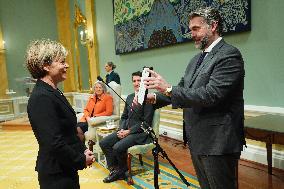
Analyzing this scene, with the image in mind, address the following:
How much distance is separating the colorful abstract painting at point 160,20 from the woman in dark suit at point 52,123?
104 inches

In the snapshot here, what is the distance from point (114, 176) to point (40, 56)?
7.18 ft

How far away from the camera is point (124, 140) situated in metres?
3.32

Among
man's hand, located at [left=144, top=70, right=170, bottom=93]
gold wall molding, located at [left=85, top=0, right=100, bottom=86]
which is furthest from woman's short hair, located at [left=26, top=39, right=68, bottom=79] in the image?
gold wall molding, located at [left=85, top=0, right=100, bottom=86]

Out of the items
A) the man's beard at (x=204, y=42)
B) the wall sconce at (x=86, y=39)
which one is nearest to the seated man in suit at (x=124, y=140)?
the man's beard at (x=204, y=42)

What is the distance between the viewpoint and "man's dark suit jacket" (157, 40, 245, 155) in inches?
59.7

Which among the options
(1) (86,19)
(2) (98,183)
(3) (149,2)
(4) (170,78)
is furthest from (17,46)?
(2) (98,183)

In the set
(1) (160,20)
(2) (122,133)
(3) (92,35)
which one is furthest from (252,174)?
(3) (92,35)

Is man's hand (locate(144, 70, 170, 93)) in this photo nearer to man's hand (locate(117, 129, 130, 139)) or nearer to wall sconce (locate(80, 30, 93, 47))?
man's hand (locate(117, 129, 130, 139))

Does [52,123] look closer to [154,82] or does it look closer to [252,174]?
[154,82]

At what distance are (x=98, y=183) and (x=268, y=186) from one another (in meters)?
1.88

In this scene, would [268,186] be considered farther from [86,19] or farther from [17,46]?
[17,46]

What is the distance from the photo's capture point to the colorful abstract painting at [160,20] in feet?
11.7

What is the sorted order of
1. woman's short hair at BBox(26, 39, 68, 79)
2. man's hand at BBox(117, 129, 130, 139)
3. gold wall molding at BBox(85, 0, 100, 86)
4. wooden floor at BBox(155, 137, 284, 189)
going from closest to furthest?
woman's short hair at BBox(26, 39, 68, 79) → wooden floor at BBox(155, 137, 284, 189) → man's hand at BBox(117, 129, 130, 139) → gold wall molding at BBox(85, 0, 100, 86)

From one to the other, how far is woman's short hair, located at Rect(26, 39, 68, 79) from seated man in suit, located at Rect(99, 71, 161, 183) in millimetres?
1730
